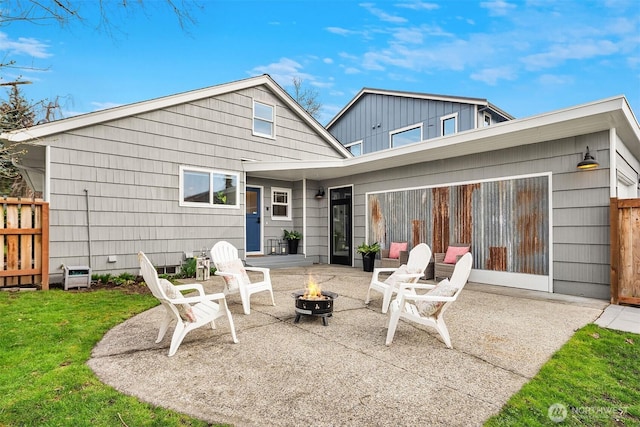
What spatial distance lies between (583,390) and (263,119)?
8.98 metres

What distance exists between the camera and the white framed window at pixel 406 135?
13076 mm

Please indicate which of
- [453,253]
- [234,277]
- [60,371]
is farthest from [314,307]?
[453,253]

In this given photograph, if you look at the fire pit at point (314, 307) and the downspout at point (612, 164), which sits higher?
the downspout at point (612, 164)

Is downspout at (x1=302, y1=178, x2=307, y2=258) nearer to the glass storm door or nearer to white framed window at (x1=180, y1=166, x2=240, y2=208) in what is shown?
the glass storm door

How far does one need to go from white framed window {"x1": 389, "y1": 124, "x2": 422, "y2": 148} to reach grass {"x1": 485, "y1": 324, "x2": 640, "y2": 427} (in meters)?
10.7

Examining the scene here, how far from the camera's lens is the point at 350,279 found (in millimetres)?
7363

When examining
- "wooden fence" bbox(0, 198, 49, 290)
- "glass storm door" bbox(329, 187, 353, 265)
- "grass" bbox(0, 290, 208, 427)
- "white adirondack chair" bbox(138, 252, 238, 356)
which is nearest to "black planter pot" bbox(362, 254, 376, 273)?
"glass storm door" bbox(329, 187, 353, 265)

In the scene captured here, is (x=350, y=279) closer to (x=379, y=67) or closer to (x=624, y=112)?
(x=624, y=112)

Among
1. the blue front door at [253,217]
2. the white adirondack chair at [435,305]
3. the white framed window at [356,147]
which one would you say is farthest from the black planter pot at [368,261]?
the white framed window at [356,147]

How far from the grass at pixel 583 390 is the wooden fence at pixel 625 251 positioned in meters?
2.11

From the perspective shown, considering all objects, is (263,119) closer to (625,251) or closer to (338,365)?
(338,365)

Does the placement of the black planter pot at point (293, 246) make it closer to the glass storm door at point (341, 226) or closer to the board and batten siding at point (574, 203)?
the glass storm door at point (341, 226)

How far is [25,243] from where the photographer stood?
18.8ft

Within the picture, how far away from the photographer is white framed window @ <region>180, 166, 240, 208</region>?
801 centimetres
